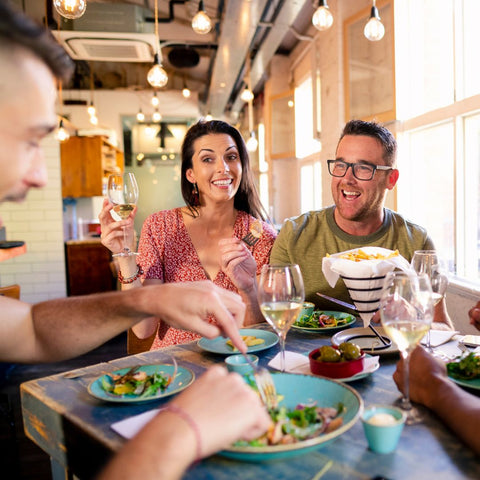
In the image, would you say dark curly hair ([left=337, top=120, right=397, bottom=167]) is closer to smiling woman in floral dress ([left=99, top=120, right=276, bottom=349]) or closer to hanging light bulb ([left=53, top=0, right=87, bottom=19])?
smiling woman in floral dress ([left=99, top=120, right=276, bottom=349])

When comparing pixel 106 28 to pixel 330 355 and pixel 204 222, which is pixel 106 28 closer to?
pixel 204 222

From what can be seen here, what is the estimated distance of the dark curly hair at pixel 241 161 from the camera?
2348 mm

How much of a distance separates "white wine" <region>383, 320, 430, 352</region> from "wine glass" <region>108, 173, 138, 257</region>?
1.14 metres

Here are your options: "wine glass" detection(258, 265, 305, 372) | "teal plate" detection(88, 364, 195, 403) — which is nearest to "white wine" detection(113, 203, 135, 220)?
"teal plate" detection(88, 364, 195, 403)

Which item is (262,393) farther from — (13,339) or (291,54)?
(291,54)

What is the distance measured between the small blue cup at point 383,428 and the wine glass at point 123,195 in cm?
123

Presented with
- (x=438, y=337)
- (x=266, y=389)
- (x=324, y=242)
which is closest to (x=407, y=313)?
(x=266, y=389)

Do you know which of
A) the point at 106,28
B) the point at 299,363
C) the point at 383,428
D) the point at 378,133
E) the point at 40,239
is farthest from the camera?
the point at 40,239

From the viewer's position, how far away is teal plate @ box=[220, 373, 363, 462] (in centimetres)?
71

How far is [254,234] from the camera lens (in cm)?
222

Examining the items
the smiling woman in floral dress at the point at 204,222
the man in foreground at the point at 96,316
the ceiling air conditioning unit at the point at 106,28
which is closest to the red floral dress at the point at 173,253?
the smiling woman in floral dress at the point at 204,222

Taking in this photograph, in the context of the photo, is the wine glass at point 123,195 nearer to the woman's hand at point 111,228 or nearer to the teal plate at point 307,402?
the woman's hand at point 111,228

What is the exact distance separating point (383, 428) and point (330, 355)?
13.5 inches

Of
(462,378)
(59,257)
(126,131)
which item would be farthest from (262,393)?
(126,131)
